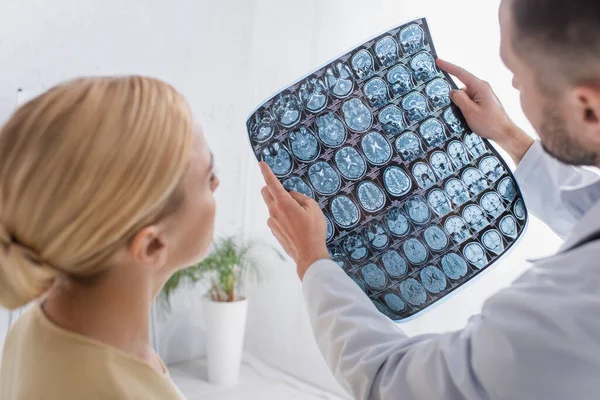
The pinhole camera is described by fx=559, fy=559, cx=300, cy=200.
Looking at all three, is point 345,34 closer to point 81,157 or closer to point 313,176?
point 313,176

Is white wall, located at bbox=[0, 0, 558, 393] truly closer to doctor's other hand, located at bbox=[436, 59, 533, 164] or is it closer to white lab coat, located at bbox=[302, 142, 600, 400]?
doctor's other hand, located at bbox=[436, 59, 533, 164]

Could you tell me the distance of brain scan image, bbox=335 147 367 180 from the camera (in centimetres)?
114

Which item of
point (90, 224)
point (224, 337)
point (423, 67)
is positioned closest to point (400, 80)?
point (423, 67)

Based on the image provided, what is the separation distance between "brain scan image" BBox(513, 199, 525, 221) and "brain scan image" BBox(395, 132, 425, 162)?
0.74 ft

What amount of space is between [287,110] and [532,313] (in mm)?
607

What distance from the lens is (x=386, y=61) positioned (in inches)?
44.3

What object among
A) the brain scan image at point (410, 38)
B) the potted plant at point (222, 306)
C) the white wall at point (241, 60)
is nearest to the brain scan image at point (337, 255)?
the brain scan image at point (410, 38)

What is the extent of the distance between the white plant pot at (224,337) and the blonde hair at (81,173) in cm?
193

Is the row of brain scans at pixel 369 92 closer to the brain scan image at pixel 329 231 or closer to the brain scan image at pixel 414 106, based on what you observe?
the brain scan image at pixel 414 106

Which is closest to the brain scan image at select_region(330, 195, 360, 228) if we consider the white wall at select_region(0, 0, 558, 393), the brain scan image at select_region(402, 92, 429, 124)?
the brain scan image at select_region(402, 92, 429, 124)

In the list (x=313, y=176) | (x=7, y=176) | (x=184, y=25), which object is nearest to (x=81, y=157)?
(x=7, y=176)

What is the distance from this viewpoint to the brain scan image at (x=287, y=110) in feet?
3.68

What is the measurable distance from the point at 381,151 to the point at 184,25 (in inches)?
79.1

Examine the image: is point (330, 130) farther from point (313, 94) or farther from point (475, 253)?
point (475, 253)
